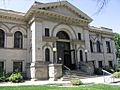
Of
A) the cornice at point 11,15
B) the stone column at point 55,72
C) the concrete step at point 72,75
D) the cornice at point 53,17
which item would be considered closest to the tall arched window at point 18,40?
the cornice at point 11,15

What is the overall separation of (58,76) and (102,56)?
51.0 ft

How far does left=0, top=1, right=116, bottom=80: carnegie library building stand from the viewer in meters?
22.0

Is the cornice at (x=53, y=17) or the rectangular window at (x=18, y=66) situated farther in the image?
the rectangular window at (x=18, y=66)

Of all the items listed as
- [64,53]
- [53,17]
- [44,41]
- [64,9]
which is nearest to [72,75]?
[64,53]

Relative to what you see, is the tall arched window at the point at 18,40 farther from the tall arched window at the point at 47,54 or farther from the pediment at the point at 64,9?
the pediment at the point at 64,9

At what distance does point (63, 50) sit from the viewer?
25.4 metres

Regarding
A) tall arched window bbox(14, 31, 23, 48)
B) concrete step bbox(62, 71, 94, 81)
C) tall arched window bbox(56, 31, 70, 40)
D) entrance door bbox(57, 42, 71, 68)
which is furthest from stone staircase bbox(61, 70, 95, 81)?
tall arched window bbox(14, 31, 23, 48)

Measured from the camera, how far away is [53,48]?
23.1 meters

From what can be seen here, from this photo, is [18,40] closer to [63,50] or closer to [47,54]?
[47,54]

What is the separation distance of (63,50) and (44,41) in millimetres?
3913

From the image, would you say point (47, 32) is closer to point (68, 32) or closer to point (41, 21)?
point (41, 21)

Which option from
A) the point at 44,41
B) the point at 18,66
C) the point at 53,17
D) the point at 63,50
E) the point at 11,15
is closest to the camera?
the point at 44,41

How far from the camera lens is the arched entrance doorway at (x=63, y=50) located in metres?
25.0

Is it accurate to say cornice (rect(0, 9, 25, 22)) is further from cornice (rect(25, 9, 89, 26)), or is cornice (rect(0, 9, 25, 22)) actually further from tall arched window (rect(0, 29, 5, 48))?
tall arched window (rect(0, 29, 5, 48))
